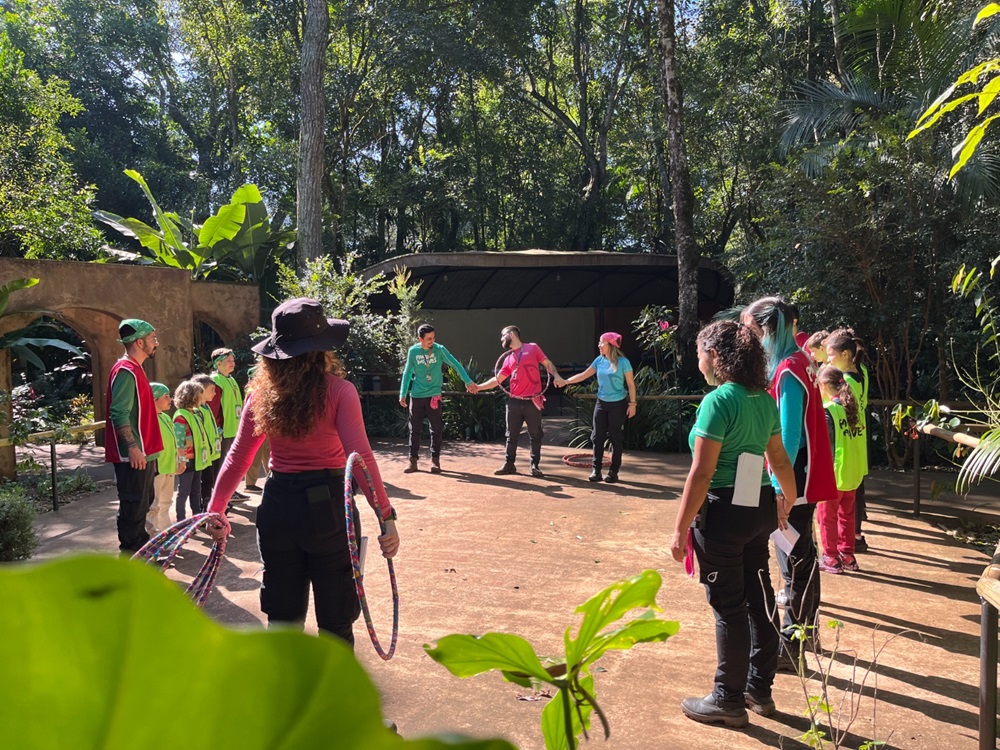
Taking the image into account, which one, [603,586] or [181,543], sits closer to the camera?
[181,543]

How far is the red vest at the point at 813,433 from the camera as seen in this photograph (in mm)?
4051

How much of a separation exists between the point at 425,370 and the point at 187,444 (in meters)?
3.57

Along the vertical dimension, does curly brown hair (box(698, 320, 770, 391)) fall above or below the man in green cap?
above

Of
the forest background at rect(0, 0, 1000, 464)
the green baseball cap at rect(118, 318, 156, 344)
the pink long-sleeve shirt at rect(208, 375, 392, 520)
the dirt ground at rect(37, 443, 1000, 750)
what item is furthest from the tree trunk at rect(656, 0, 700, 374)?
the pink long-sleeve shirt at rect(208, 375, 392, 520)

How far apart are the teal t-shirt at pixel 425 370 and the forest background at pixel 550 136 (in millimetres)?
4996

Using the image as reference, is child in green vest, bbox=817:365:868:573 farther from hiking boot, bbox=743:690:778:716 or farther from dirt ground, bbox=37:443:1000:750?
hiking boot, bbox=743:690:778:716

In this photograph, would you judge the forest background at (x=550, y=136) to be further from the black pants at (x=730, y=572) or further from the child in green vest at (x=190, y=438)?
the black pants at (x=730, y=572)

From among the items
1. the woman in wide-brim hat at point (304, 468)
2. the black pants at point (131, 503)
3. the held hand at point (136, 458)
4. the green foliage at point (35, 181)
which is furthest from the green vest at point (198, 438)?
the green foliage at point (35, 181)

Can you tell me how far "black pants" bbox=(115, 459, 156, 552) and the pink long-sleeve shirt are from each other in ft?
7.22

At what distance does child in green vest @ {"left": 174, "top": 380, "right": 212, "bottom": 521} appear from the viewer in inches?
264

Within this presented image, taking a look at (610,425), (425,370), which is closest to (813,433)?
(610,425)

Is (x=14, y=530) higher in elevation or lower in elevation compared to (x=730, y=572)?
lower

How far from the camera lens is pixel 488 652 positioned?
2.74ft

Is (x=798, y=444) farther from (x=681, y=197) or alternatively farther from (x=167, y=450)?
(x=681, y=197)
